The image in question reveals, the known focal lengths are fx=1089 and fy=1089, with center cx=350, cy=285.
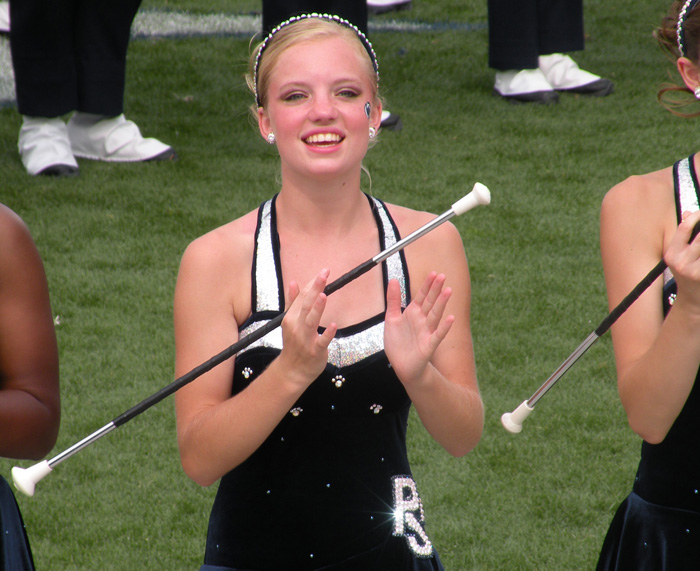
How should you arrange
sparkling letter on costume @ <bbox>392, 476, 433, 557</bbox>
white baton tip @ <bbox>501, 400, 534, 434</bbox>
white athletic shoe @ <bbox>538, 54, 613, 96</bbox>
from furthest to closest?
1. white athletic shoe @ <bbox>538, 54, 613, 96</bbox>
2. sparkling letter on costume @ <bbox>392, 476, 433, 557</bbox>
3. white baton tip @ <bbox>501, 400, 534, 434</bbox>

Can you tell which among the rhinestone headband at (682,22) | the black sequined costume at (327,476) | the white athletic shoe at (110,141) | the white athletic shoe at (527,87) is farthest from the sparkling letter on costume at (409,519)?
the white athletic shoe at (527,87)

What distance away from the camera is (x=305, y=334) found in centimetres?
174

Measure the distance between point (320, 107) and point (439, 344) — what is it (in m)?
0.49

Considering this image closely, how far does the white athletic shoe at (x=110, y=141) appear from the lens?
5.99m

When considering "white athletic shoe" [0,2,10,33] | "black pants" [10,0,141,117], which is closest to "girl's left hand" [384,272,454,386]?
"black pants" [10,0,141,117]

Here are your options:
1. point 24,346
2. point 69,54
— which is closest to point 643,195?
point 24,346

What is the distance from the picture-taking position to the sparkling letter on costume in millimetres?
2072

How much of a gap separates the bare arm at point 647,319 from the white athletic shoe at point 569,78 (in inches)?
204

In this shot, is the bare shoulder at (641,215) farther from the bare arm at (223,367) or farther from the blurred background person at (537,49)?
the blurred background person at (537,49)

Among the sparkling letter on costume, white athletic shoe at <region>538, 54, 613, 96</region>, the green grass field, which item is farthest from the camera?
white athletic shoe at <region>538, 54, 613, 96</region>

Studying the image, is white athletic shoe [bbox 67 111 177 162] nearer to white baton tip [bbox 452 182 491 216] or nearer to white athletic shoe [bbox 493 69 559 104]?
white athletic shoe [bbox 493 69 559 104]

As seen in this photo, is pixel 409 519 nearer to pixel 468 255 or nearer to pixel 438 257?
pixel 438 257

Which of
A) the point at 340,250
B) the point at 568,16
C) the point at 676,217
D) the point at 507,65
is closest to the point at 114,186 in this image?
the point at 507,65

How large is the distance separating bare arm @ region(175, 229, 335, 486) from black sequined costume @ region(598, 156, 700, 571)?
0.69 meters
